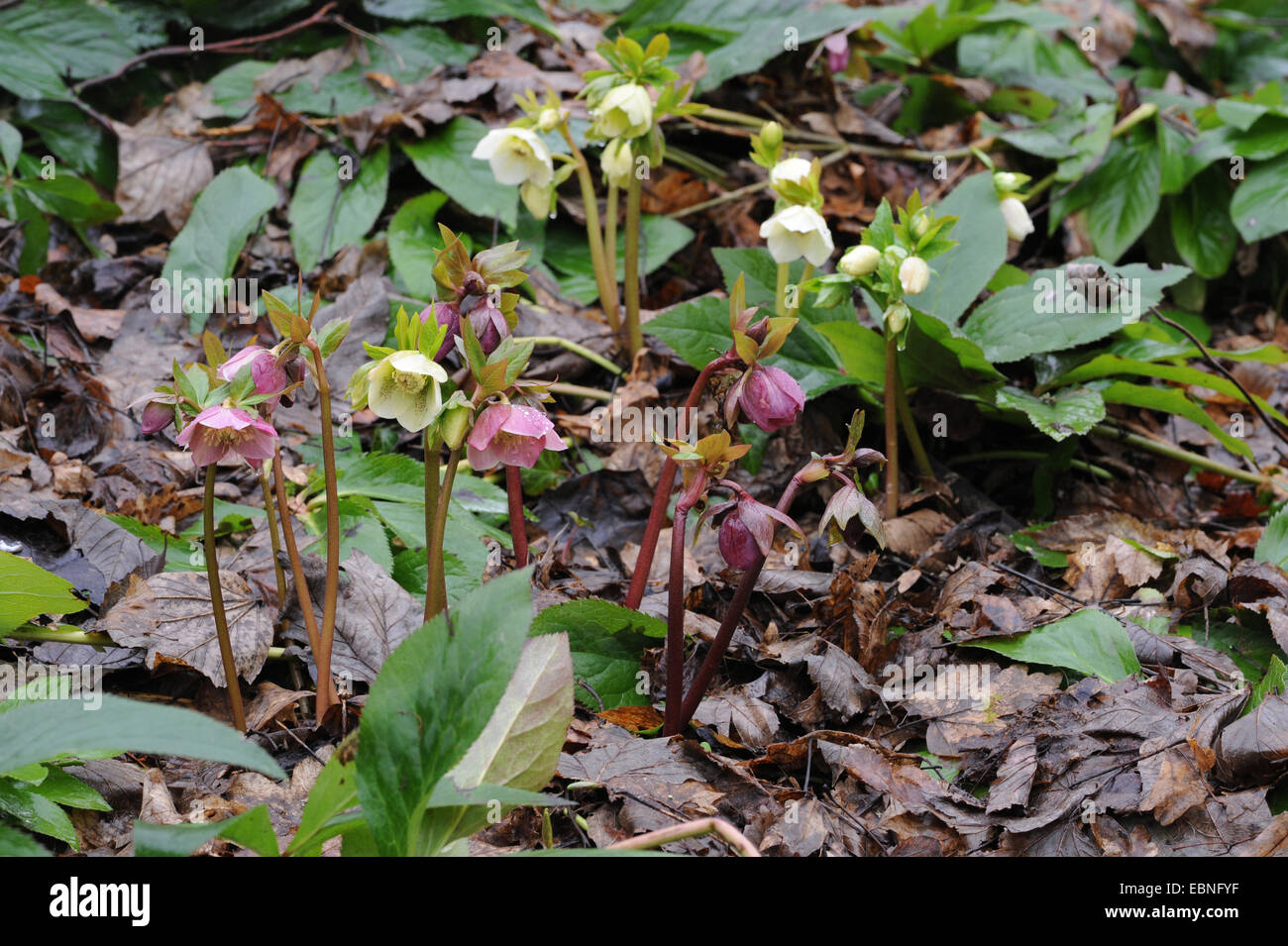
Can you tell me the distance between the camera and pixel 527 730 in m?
1.35

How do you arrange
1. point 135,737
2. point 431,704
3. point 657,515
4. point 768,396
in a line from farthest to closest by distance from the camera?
point 657,515 → point 768,396 → point 431,704 → point 135,737

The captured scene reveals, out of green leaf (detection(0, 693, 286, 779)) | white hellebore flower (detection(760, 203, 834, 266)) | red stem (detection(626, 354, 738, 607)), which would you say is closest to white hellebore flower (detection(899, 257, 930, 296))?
white hellebore flower (detection(760, 203, 834, 266))

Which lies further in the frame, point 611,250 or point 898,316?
point 611,250

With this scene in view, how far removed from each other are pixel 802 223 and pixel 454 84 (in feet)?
5.35

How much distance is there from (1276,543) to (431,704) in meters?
1.82

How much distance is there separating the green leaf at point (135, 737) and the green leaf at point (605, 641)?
681 mm

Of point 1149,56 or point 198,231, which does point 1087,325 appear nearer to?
point 198,231

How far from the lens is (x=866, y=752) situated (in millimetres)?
1660

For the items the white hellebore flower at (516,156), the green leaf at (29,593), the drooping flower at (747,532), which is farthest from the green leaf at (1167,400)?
the green leaf at (29,593)

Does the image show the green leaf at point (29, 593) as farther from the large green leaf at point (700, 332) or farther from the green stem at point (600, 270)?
the green stem at point (600, 270)

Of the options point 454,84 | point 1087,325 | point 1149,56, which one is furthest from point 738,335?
point 1149,56

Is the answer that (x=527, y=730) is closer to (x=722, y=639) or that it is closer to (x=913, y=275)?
(x=722, y=639)

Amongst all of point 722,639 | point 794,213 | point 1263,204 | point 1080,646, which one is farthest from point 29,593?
point 1263,204

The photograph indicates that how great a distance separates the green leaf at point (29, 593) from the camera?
1557mm
